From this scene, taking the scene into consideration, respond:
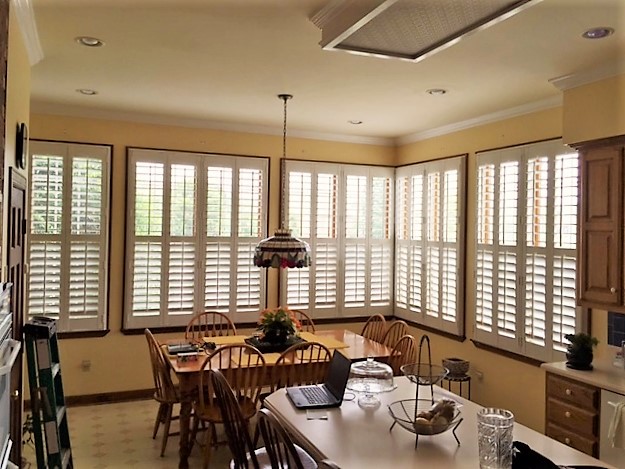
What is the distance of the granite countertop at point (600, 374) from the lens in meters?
3.28

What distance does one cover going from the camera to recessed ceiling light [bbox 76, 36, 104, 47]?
324cm

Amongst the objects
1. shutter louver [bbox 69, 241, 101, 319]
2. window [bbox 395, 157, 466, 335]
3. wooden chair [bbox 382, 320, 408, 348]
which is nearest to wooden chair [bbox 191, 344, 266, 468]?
wooden chair [bbox 382, 320, 408, 348]

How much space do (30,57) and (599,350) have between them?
4284mm

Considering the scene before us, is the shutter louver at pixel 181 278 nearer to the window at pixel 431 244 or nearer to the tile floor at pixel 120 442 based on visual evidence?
the tile floor at pixel 120 442

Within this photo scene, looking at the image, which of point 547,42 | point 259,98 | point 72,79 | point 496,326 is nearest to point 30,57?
point 72,79

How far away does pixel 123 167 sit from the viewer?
5.42m

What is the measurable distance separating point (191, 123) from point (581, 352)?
408 cm

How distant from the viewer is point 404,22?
2721 mm

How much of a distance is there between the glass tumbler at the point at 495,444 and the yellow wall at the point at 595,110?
2.34 m

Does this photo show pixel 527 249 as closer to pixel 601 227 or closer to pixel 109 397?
pixel 601 227

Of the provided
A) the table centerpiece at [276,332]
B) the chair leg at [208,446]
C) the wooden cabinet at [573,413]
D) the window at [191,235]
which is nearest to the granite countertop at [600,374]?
the wooden cabinet at [573,413]

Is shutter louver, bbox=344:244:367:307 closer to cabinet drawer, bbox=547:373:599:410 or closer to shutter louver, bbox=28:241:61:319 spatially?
cabinet drawer, bbox=547:373:599:410

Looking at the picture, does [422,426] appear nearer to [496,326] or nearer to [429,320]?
[496,326]

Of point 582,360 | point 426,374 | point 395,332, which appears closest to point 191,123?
point 395,332
